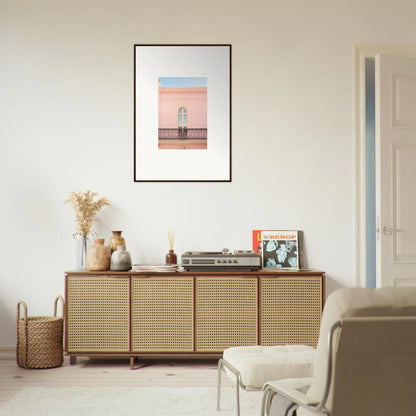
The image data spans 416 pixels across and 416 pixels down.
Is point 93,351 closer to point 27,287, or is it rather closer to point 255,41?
point 27,287

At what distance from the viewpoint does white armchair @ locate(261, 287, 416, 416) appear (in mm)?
1773

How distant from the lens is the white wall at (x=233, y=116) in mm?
4598

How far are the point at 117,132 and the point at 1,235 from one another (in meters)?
1.31

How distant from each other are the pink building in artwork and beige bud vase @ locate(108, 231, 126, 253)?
84cm

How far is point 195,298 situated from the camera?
13.6 feet

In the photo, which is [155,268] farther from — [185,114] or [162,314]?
[185,114]

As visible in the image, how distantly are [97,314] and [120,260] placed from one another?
1.45 ft

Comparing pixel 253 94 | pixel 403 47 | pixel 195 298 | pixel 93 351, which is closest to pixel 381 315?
pixel 195 298

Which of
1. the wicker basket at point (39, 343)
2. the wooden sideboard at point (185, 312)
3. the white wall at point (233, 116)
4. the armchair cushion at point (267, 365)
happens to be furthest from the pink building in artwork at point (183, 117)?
the armchair cushion at point (267, 365)

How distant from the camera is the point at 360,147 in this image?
15.1ft

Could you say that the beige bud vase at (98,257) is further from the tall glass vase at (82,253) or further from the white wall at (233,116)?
the white wall at (233,116)

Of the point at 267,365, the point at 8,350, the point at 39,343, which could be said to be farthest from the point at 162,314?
the point at 267,365

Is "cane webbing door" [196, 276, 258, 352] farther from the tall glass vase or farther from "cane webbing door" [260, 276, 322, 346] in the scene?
the tall glass vase

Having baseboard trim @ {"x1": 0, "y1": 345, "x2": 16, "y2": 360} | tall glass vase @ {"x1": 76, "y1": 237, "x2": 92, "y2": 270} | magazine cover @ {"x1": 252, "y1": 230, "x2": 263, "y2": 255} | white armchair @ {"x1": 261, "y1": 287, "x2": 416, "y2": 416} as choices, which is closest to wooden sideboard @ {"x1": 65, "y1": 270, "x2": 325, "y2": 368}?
tall glass vase @ {"x1": 76, "y1": 237, "x2": 92, "y2": 270}
